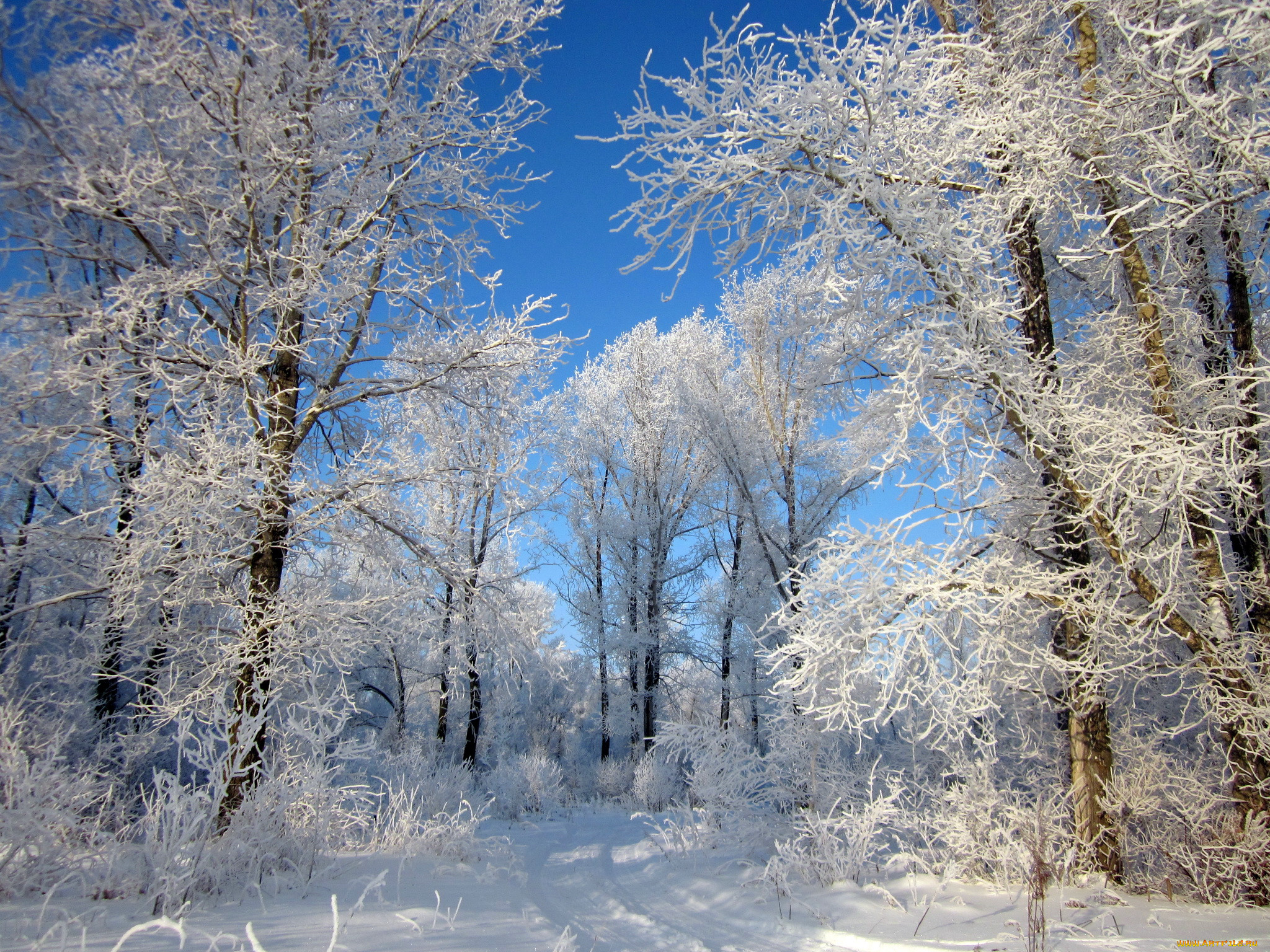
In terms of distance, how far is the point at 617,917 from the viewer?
4461mm

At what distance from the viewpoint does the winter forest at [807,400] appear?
10.9 ft

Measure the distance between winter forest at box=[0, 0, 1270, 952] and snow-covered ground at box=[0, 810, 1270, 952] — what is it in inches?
1.8

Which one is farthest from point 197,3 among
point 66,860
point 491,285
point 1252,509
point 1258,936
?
point 1258,936

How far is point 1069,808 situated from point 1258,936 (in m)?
1.89

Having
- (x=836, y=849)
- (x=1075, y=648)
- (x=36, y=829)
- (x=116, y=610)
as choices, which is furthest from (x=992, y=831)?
(x=116, y=610)

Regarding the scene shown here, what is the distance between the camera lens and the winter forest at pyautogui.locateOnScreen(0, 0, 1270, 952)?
3314 mm

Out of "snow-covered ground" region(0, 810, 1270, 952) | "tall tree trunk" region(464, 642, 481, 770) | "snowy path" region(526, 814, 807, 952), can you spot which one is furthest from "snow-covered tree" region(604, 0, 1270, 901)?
"tall tree trunk" region(464, 642, 481, 770)

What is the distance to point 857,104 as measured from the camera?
13.6 feet

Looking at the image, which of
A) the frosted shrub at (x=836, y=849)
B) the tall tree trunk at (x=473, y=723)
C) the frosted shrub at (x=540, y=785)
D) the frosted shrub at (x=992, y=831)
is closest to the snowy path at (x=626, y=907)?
the frosted shrub at (x=836, y=849)

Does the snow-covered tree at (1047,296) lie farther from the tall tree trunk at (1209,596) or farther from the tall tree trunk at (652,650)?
the tall tree trunk at (652,650)

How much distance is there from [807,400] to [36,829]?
6.06m

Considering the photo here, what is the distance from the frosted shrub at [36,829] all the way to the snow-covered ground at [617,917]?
161 mm

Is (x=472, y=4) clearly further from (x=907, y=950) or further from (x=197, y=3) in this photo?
(x=907, y=950)

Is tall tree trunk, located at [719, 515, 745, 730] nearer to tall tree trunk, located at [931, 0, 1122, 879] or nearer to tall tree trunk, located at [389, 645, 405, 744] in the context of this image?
tall tree trunk, located at [389, 645, 405, 744]
